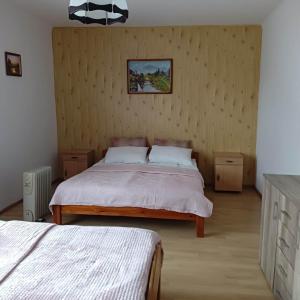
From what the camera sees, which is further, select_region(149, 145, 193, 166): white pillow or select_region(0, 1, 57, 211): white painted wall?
select_region(149, 145, 193, 166): white pillow

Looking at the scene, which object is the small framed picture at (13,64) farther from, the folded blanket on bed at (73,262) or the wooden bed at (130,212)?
the folded blanket on bed at (73,262)

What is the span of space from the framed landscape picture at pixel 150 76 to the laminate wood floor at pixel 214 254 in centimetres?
196

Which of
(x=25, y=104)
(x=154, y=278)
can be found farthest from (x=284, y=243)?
(x=25, y=104)

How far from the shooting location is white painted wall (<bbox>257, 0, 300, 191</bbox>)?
3078 mm

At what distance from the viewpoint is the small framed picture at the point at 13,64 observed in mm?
3702

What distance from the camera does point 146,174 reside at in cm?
374

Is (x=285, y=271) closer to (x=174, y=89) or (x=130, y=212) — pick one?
(x=130, y=212)

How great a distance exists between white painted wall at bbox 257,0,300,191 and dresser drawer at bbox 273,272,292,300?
48.5 inches

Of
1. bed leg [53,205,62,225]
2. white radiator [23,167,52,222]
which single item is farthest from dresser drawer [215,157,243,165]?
white radiator [23,167,52,222]

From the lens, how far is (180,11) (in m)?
3.95

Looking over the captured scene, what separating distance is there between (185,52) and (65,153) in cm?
240

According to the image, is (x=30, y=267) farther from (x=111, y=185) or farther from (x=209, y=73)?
(x=209, y=73)

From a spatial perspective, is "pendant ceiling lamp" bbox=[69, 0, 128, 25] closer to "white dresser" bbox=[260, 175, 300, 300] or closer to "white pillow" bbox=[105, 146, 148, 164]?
"white dresser" bbox=[260, 175, 300, 300]

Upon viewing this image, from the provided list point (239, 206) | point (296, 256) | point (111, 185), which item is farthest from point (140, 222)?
point (296, 256)
